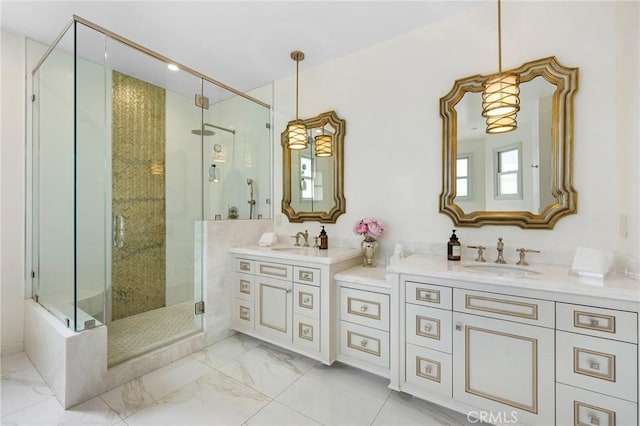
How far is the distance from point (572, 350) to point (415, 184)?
4.58ft

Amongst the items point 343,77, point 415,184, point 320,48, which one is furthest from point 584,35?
point 320,48

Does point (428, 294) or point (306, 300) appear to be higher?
point (428, 294)

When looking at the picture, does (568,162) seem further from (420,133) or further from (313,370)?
(313,370)

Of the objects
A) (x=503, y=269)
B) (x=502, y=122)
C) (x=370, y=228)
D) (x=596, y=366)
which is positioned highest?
(x=502, y=122)

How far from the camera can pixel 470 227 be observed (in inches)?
81.7

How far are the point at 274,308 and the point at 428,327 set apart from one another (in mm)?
1261

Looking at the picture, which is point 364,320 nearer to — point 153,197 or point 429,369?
point 429,369

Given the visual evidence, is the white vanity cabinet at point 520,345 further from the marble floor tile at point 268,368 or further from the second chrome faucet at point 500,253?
the marble floor tile at point 268,368

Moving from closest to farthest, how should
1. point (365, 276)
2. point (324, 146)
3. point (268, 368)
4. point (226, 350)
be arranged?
point (365, 276) → point (268, 368) → point (226, 350) → point (324, 146)

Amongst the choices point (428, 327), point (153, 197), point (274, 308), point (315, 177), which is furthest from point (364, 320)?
point (153, 197)

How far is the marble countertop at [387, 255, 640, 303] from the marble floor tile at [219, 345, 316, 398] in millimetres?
1100

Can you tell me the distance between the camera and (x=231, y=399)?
5.82ft

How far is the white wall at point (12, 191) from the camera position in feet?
7.39

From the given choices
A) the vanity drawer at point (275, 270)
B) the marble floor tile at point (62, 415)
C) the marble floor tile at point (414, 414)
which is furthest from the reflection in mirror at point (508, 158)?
the marble floor tile at point (62, 415)
